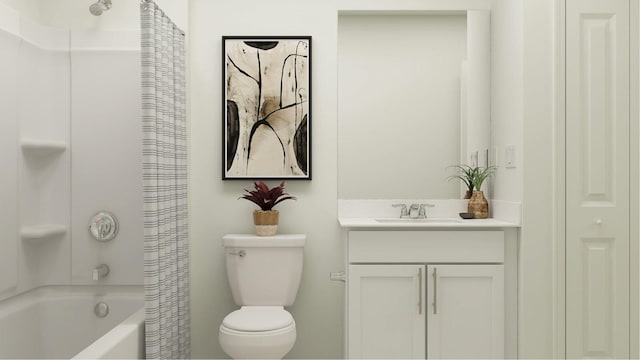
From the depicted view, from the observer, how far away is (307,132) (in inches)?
111

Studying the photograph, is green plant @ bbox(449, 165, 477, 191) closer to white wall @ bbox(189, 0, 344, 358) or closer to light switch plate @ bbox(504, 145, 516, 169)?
light switch plate @ bbox(504, 145, 516, 169)

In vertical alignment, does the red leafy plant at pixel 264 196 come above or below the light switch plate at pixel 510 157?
below

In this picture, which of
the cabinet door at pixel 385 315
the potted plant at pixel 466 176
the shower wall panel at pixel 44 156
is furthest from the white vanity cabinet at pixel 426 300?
the shower wall panel at pixel 44 156

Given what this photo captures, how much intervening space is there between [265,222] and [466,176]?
1.16 m

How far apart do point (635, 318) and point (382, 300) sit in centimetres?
116

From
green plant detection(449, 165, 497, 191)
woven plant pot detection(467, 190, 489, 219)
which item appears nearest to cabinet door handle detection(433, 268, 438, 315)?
woven plant pot detection(467, 190, 489, 219)

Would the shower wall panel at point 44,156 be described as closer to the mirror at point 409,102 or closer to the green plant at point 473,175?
the mirror at point 409,102

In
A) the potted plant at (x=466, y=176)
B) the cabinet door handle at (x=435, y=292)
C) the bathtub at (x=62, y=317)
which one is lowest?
the bathtub at (x=62, y=317)

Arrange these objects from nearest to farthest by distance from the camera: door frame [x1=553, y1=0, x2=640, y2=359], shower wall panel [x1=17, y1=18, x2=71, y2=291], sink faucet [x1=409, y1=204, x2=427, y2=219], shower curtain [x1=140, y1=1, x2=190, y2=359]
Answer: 1. shower curtain [x1=140, y1=1, x2=190, y2=359]
2. door frame [x1=553, y1=0, x2=640, y2=359]
3. shower wall panel [x1=17, y1=18, x2=71, y2=291]
4. sink faucet [x1=409, y1=204, x2=427, y2=219]

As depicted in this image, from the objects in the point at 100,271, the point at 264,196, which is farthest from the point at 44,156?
the point at 264,196

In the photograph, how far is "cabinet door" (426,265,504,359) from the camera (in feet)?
7.82

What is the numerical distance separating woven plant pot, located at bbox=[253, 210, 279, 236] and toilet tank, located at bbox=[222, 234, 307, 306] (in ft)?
0.13

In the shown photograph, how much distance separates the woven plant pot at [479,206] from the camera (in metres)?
2.69

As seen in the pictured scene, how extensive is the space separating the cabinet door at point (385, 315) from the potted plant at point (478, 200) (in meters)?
0.54
